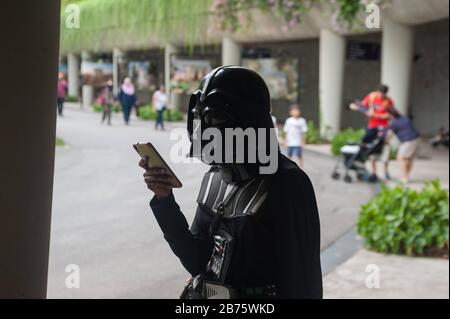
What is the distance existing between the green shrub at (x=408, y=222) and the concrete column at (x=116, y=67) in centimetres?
656

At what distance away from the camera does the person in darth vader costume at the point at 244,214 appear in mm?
1223

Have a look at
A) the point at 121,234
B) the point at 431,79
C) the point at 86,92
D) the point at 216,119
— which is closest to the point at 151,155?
the point at 216,119

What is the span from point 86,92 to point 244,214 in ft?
2.04

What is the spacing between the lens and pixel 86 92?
1.62m

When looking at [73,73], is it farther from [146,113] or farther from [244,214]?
[244,214]

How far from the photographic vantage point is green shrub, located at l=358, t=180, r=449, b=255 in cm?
767

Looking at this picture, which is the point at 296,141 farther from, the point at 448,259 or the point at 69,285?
the point at 448,259

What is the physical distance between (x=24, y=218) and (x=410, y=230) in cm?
699

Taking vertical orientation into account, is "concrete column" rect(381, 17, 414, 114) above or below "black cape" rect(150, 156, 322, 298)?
above

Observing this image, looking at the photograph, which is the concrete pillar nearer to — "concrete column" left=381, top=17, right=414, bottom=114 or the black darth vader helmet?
the black darth vader helmet

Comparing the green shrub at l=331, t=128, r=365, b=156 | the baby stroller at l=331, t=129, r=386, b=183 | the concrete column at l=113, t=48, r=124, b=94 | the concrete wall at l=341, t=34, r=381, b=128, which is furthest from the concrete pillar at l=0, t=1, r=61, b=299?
the concrete wall at l=341, t=34, r=381, b=128

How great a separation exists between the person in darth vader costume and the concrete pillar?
269mm

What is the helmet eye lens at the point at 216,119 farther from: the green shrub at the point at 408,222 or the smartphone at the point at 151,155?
the green shrub at the point at 408,222

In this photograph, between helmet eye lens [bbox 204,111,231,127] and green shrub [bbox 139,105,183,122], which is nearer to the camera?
helmet eye lens [bbox 204,111,231,127]
